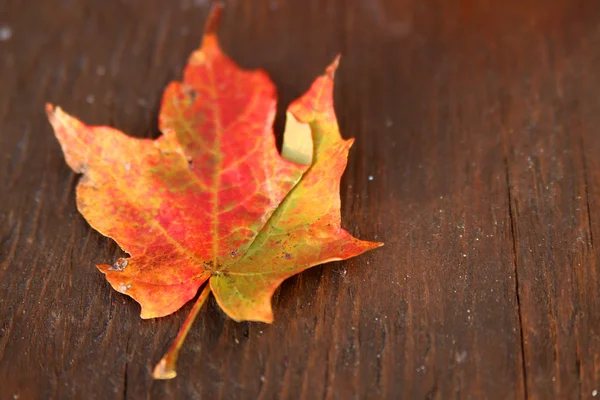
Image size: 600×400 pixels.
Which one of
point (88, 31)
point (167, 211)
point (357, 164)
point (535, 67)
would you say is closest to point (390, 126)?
point (357, 164)

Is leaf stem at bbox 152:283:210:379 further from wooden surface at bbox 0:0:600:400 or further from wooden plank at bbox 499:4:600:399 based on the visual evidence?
wooden plank at bbox 499:4:600:399

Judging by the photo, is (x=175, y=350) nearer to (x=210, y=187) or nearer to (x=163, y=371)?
(x=163, y=371)

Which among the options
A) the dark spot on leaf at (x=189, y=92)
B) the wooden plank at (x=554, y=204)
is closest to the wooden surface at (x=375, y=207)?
the wooden plank at (x=554, y=204)

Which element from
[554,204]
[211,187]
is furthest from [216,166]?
[554,204]

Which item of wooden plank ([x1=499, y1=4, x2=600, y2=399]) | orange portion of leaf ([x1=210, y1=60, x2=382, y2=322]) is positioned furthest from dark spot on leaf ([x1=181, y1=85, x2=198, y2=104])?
wooden plank ([x1=499, y1=4, x2=600, y2=399])

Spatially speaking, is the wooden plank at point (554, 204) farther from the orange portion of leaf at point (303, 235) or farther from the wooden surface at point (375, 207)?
the orange portion of leaf at point (303, 235)

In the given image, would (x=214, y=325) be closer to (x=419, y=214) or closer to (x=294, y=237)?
(x=294, y=237)
